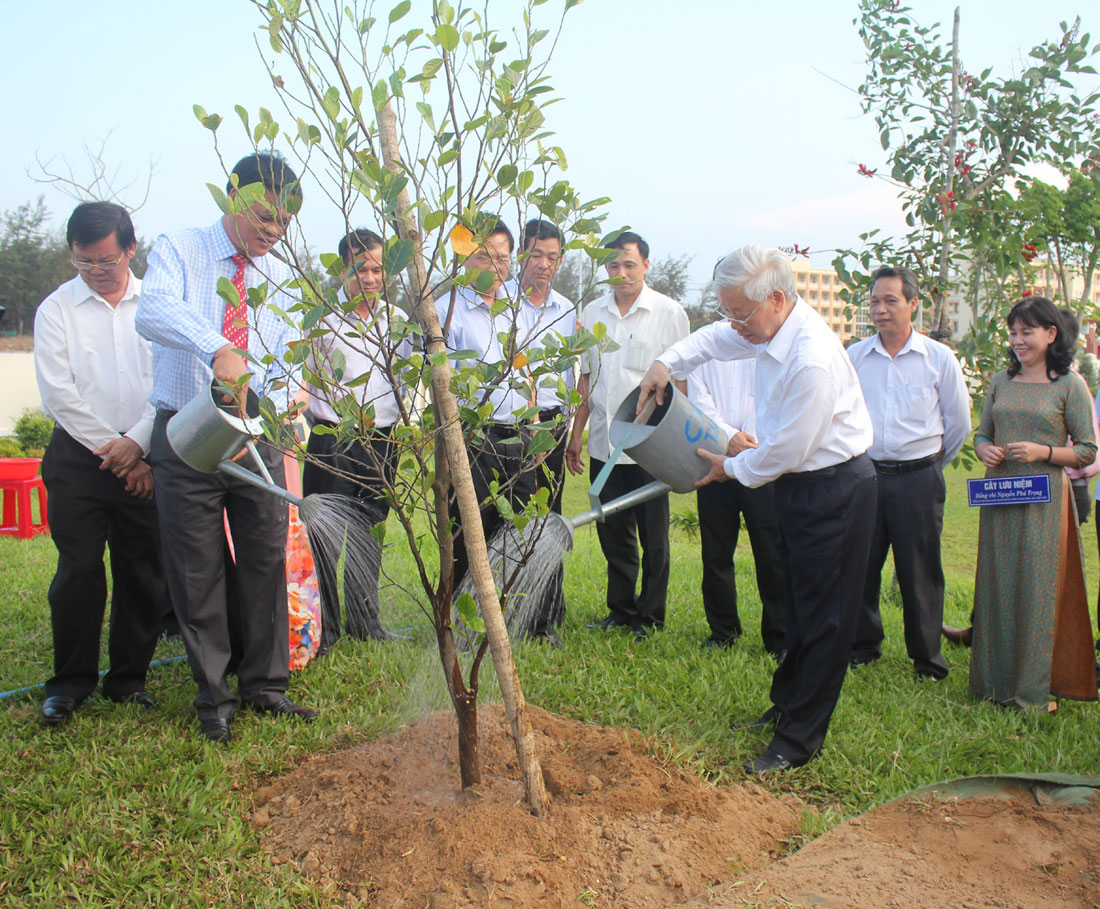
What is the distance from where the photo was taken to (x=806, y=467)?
Answer: 3.05 m

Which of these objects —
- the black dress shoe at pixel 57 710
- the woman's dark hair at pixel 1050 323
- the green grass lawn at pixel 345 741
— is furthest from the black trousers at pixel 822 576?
the black dress shoe at pixel 57 710

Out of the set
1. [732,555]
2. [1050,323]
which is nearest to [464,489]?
[732,555]

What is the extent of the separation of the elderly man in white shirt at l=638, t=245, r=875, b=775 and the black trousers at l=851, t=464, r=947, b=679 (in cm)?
118

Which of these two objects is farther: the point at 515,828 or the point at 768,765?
the point at 768,765

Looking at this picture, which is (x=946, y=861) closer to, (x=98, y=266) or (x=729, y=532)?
(x=729, y=532)

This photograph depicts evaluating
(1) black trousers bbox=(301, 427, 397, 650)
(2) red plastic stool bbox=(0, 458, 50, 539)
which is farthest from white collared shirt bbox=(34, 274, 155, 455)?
(2) red plastic stool bbox=(0, 458, 50, 539)

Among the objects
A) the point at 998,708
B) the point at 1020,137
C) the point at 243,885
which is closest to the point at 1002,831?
the point at 998,708

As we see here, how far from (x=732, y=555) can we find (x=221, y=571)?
2448 mm

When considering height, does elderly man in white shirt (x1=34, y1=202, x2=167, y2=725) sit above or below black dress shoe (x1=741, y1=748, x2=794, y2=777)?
above

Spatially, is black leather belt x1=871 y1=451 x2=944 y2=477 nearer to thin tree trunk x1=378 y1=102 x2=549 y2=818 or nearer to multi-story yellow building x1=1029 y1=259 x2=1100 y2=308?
thin tree trunk x1=378 y1=102 x2=549 y2=818

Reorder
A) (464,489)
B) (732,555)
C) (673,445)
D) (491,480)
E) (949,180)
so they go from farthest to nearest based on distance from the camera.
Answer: (949,180), (732,555), (491,480), (673,445), (464,489)

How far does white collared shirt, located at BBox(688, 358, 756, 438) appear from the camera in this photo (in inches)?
178

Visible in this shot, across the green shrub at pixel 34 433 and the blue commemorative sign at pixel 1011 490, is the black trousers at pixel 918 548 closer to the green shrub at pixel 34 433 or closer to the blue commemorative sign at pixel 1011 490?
the blue commemorative sign at pixel 1011 490

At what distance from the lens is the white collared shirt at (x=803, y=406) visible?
2.89 m
